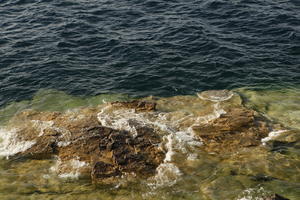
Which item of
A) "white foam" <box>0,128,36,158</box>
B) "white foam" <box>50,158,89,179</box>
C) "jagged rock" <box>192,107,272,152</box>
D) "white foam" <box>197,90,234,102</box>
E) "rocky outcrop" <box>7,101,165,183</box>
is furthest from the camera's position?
"white foam" <box>197,90,234,102</box>

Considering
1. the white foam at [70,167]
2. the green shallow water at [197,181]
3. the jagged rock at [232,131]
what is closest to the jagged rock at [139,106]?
the jagged rock at [232,131]

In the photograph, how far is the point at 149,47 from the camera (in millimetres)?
23641

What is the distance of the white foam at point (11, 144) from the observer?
1345 cm

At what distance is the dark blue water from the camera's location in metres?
19.8

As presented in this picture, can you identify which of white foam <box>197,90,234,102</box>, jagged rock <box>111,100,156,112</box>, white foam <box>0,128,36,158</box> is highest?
jagged rock <box>111,100,156,112</box>

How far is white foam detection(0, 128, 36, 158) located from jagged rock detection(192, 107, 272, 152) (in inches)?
289

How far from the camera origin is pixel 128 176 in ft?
37.3

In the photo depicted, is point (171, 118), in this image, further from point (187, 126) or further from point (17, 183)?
point (17, 183)

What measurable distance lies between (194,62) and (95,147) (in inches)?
439

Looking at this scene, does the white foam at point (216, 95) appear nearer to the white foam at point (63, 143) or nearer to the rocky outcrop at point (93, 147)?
the rocky outcrop at point (93, 147)

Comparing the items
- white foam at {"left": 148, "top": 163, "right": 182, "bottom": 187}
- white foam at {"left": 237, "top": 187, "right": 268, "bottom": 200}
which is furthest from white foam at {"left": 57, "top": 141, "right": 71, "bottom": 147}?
white foam at {"left": 237, "top": 187, "right": 268, "bottom": 200}

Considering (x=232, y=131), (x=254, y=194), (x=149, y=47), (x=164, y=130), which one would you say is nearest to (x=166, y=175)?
(x=164, y=130)

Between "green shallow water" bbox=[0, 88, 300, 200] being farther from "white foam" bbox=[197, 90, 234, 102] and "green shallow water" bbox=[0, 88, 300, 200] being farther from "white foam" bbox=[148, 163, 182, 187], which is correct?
"white foam" bbox=[197, 90, 234, 102]

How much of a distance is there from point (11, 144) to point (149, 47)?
1290 centimetres
